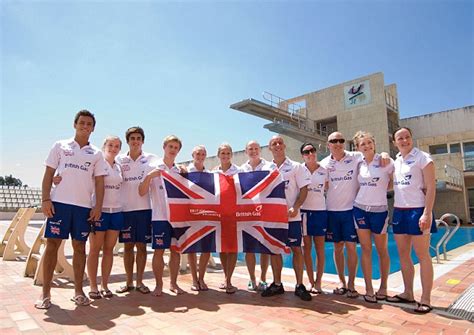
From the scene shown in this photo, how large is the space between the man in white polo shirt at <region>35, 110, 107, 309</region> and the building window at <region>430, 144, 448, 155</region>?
26.2m

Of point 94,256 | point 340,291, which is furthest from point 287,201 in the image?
point 94,256

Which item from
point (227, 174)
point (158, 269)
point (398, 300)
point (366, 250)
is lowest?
point (398, 300)

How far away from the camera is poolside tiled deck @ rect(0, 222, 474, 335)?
2.65m

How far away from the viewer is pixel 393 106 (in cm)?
2450

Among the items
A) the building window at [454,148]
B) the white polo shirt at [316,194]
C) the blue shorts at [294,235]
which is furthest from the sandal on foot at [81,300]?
the building window at [454,148]

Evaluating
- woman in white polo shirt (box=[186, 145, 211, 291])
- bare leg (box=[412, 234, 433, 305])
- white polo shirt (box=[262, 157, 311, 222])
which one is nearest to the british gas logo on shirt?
woman in white polo shirt (box=[186, 145, 211, 291])

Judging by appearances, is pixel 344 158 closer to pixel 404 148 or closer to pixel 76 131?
pixel 404 148

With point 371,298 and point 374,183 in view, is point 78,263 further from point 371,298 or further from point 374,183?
point 374,183

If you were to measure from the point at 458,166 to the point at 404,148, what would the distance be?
22.9 meters

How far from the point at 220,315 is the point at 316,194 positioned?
6.00 feet

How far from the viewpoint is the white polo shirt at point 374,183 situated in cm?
353

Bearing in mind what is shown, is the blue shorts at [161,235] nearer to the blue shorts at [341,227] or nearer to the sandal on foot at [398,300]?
the blue shorts at [341,227]

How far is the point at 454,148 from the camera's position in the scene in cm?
2303

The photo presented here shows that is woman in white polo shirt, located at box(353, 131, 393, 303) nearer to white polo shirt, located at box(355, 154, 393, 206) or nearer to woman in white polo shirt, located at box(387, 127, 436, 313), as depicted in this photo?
white polo shirt, located at box(355, 154, 393, 206)
